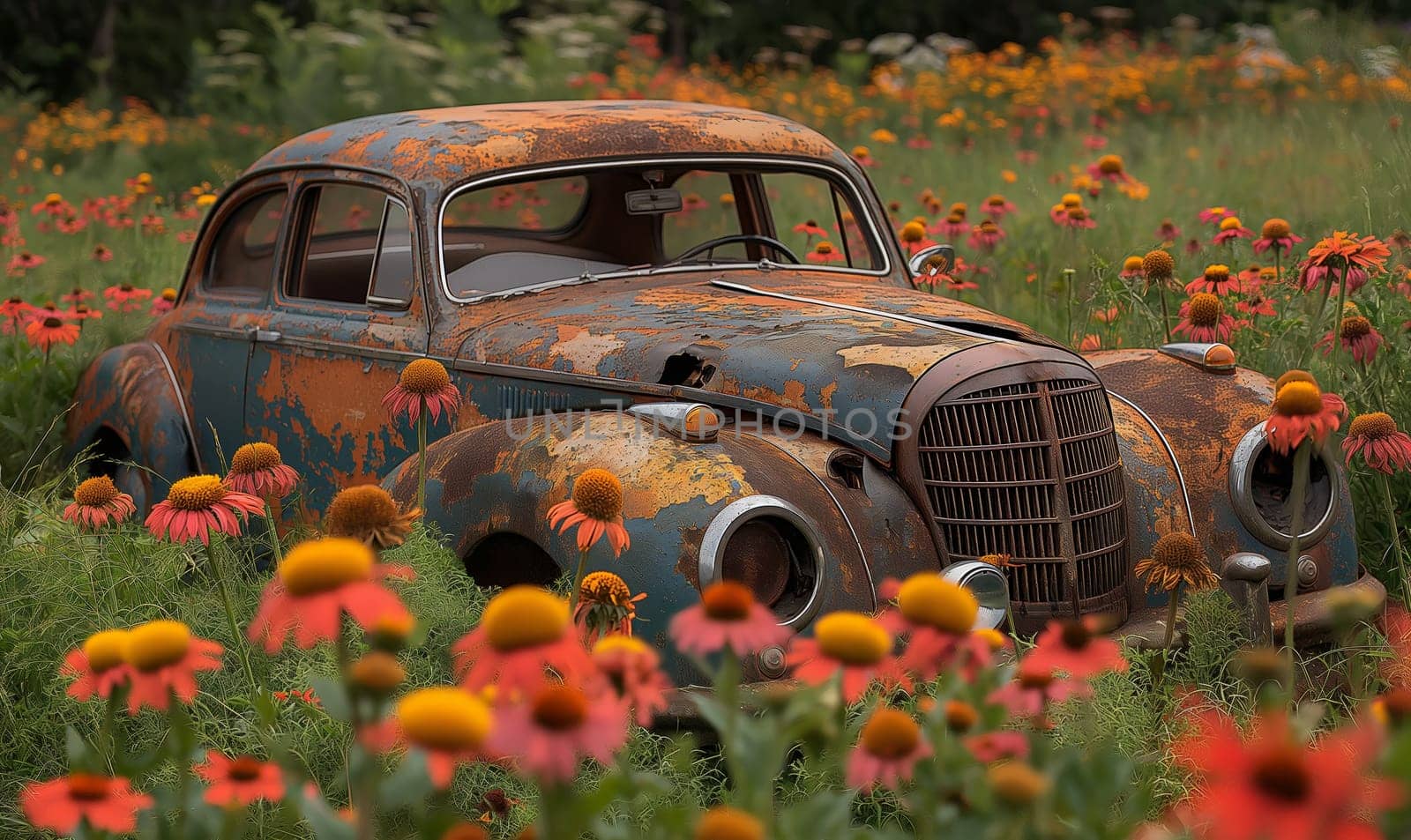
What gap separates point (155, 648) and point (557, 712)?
1.96 ft

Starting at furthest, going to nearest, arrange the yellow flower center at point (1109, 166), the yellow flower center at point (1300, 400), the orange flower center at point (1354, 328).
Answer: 1. the yellow flower center at point (1109, 166)
2. the orange flower center at point (1354, 328)
3. the yellow flower center at point (1300, 400)

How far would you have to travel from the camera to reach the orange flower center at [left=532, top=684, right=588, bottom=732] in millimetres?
1410

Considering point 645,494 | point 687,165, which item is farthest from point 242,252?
point 645,494

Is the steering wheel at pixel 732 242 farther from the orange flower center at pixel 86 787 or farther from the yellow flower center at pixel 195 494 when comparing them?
the orange flower center at pixel 86 787

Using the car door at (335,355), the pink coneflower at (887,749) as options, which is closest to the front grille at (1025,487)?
the car door at (335,355)

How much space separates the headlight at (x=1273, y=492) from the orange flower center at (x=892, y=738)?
2497 millimetres

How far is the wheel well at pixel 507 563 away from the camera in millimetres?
3545

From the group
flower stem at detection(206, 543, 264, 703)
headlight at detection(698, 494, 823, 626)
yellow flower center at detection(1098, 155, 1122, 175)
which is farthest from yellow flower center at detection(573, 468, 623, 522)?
yellow flower center at detection(1098, 155, 1122, 175)

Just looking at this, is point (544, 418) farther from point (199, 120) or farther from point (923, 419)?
point (199, 120)

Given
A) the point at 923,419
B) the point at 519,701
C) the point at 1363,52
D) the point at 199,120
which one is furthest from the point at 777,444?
the point at 199,120

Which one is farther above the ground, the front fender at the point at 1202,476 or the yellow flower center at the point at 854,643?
the yellow flower center at the point at 854,643

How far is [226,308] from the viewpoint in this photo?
5.15m

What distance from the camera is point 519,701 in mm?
1524

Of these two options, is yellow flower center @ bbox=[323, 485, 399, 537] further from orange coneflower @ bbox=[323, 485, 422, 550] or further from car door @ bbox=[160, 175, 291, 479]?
car door @ bbox=[160, 175, 291, 479]
